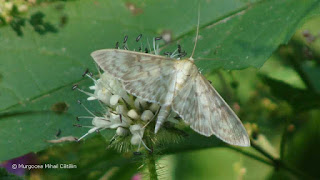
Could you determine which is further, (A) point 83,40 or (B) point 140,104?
(A) point 83,40

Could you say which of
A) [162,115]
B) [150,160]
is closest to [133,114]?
[162,115]

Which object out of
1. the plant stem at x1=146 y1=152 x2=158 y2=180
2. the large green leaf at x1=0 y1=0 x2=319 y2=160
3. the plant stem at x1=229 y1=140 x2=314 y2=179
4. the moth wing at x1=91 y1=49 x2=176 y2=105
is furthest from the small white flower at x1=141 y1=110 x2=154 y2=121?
the plant stem at x1=229 y1=140 x2=314 y2=179

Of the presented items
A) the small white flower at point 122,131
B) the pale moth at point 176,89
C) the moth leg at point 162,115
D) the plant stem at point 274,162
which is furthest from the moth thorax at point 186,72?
the plant stem at point 274,162

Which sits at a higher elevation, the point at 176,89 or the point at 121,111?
the point at 176,89

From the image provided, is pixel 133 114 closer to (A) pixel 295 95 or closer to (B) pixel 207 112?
(B) pixel 207 112

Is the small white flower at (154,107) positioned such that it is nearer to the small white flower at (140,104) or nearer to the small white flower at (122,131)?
the small white flower at (140,104)

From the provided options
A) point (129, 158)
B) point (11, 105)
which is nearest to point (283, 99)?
point (129, 158)

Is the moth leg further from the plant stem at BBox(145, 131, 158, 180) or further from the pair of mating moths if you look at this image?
the plant stem at BBox(145, 131, 158, 180)
